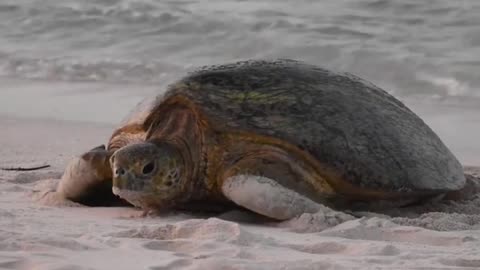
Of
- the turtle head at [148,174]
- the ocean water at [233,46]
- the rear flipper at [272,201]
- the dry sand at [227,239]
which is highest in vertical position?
the ocean water at [233,46]

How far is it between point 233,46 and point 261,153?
7976 mm

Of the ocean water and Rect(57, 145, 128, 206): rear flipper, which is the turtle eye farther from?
the ocean water

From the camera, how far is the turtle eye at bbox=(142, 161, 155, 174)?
4289 millimetres

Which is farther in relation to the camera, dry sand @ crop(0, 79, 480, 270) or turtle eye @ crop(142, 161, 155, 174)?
turtle eye @ crop(142, 161, 155, 174)

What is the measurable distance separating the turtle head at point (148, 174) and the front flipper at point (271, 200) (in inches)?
11.6

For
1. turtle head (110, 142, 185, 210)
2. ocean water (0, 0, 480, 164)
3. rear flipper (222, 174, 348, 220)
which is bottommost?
rear flipper (222, 174, 348, 220)

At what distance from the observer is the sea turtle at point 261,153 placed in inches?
170

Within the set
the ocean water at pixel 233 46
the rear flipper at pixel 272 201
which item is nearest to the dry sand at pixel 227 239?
the rear flipper at pixel 272 201

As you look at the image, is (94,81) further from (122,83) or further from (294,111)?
(294,111)

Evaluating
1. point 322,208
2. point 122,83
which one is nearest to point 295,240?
point 322,208

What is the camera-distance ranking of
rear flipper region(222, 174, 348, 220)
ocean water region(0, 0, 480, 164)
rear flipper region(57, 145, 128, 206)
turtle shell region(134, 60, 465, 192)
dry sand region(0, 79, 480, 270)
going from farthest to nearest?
ocean water region(0, 0, 480, 164) < rear flipper region(57, 145, 128, 206) < turtle shell region(134, 60, 465, 192) < rear flipper region(222, 174, 348, 220) < dry sand region(0, 79, 480, 270)

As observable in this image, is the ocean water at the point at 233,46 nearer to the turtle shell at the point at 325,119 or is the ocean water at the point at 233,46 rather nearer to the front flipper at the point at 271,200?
the turtle shell at the point at 325,119

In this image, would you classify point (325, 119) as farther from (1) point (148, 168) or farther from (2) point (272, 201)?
(1) point (148, 168)

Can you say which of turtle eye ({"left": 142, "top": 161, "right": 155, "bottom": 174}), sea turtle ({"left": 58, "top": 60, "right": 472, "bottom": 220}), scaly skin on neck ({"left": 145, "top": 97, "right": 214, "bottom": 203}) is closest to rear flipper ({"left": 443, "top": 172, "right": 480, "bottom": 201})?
sea turtle ({"left": 58, "top": 60, "right": 472, "bottom": 220})
